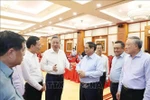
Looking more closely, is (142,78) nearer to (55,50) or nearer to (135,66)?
(135,66)

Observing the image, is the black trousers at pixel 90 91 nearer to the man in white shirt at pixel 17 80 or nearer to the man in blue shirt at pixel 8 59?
the man in white shirt at pixel 17 80

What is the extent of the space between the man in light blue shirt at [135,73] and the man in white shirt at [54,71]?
1.17m

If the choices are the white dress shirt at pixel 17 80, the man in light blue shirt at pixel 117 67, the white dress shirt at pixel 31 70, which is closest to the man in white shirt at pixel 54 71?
the white dress shirt at pixel 31 70

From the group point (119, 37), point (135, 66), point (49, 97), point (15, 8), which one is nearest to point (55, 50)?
point (49, 97)

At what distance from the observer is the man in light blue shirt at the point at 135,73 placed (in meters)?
1.91

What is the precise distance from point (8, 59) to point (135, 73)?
5.45 ft

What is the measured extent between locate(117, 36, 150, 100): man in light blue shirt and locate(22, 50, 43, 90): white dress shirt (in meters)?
1.28

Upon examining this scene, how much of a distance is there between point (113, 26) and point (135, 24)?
1473 mm

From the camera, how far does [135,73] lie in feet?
6.42

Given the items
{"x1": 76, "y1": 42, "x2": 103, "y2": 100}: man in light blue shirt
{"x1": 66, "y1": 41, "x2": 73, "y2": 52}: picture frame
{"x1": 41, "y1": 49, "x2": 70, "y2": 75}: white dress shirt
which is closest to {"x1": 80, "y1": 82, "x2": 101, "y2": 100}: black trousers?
{"x1": 76, "y1": 42, "x2": 103, "y2": 100}: man in light blue shirt

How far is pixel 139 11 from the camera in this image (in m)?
5.04

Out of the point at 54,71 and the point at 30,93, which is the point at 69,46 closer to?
the point at 54,71

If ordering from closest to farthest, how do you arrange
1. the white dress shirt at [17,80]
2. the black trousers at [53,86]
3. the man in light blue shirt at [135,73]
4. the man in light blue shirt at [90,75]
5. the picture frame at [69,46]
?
the white dress shirt at [17,80], the man in light blue shirt at [135,73], the man in light blue shirt at [90,75], the black trousers at [53,86], the picture frame at [69,46]

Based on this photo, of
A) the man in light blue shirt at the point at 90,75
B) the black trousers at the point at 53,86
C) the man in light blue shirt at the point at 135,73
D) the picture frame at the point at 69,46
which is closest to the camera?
the man in light blue shirt at the point at 135,73
